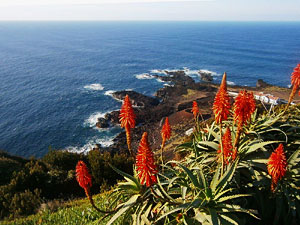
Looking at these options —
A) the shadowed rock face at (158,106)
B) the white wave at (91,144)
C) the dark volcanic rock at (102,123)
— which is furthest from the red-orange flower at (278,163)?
the dark volcanic rock at (102,123)

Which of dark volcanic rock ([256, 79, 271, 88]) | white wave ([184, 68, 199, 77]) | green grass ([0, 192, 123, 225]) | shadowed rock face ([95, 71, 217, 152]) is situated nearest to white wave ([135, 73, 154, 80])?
shadowed rock face ([95, 71, 217, 152])

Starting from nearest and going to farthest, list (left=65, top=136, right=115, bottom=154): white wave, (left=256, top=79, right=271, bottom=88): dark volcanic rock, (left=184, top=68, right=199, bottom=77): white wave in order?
1. (left=65, top=136, right=115, bottom=154): white wave
2. (left=256, top=79, right=271, bottom=88): dark volcanic rock
3. (left=184, top=68, right=199, bottom=77): white wave

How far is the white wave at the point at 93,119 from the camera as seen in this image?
1380 inches

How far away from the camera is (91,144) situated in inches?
1186

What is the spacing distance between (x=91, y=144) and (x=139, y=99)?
1544cm

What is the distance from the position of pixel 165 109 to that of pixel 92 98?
14830mm

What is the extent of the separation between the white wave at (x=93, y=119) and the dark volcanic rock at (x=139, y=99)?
21.1ft

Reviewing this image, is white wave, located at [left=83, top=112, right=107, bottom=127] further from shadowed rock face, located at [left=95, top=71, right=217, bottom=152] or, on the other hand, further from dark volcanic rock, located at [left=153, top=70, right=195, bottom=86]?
dark volcanic rock, located at [left=153, top=70, right=195, bottom=86]

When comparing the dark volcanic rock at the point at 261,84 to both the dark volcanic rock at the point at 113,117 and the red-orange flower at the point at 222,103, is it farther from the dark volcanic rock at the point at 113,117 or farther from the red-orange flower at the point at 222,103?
the red-orange flower at the point at 222,103

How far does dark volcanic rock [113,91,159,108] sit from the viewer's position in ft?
136

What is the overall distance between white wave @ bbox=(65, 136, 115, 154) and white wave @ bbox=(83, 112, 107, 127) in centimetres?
443

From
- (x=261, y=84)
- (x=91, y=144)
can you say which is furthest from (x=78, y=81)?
(x=261, y=84)

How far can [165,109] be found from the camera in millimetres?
39281

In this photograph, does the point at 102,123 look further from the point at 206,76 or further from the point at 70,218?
the point at 206,76
